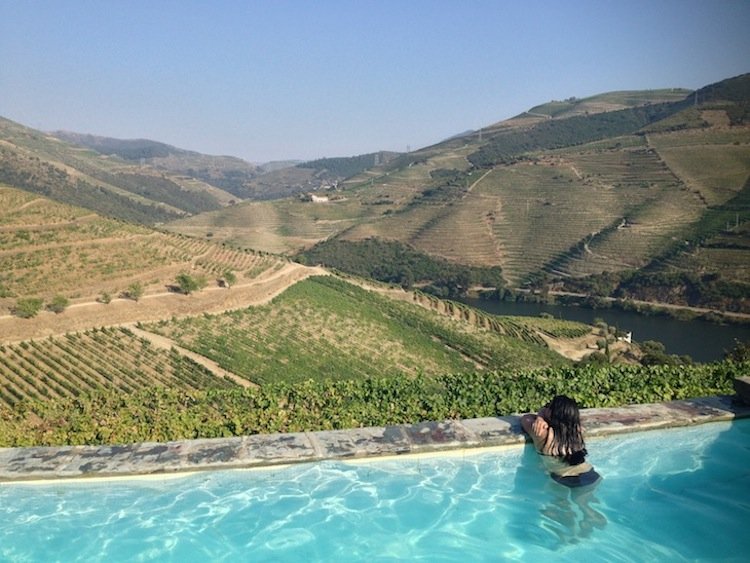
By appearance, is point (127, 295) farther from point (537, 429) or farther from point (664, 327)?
point (664, 327)

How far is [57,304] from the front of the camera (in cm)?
3362

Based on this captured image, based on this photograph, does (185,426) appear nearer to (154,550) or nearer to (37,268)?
(154,550)

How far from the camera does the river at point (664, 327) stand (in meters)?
62.4

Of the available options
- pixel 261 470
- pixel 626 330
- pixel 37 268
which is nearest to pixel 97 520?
pixel 261 470

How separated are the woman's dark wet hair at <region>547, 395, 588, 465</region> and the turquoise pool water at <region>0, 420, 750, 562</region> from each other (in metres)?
0.43

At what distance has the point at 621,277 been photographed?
3233 inches

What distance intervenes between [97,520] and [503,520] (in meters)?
4.70

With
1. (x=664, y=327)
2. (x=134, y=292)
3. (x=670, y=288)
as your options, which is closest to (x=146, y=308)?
(x=134, y=292)

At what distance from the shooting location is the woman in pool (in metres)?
6.96

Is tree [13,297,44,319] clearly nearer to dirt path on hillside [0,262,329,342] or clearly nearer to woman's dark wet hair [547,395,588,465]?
dirt path on hillside [0,262,329,342]

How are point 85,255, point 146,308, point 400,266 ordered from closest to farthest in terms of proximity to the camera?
point 146,308 < point 85,255 < point 400,266

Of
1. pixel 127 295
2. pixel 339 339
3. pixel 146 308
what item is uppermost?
pixel 127 295

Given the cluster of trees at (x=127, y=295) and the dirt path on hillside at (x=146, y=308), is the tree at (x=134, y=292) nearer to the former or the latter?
the cluster of trees at (x=127, y=295)

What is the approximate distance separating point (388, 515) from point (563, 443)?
2.38 meters
